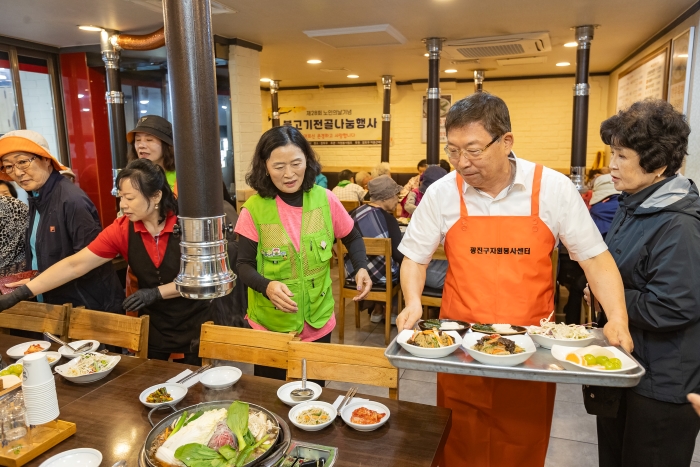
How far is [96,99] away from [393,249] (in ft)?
14.8

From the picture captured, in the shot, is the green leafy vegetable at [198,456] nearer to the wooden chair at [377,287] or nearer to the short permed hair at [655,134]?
the short permed hair at [655,134]

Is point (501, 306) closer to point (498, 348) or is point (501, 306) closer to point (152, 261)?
point (498, 348)

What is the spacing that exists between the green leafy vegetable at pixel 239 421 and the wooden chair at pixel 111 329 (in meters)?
1.08

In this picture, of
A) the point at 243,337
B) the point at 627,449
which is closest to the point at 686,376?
the point at 627,449

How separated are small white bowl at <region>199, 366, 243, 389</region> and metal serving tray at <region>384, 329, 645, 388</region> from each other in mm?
674

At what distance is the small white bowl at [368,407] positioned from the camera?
4.94ft

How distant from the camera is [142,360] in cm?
208

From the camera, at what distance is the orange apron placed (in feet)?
5.65

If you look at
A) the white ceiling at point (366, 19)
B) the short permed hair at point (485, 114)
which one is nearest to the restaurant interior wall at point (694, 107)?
the white ceiling at point (366, 19)

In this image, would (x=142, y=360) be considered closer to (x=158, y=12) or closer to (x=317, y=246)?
(x=317, y=246)

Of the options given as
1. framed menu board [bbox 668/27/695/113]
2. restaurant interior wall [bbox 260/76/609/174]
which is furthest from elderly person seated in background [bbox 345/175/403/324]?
restaurant interior wall [bbox 260/76/609/174]

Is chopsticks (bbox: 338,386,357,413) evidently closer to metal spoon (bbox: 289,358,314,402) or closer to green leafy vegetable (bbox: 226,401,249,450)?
metal spoon (bbox: 289,358,314,402)

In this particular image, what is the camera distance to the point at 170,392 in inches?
69.1

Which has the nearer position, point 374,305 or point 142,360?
point 142,360
